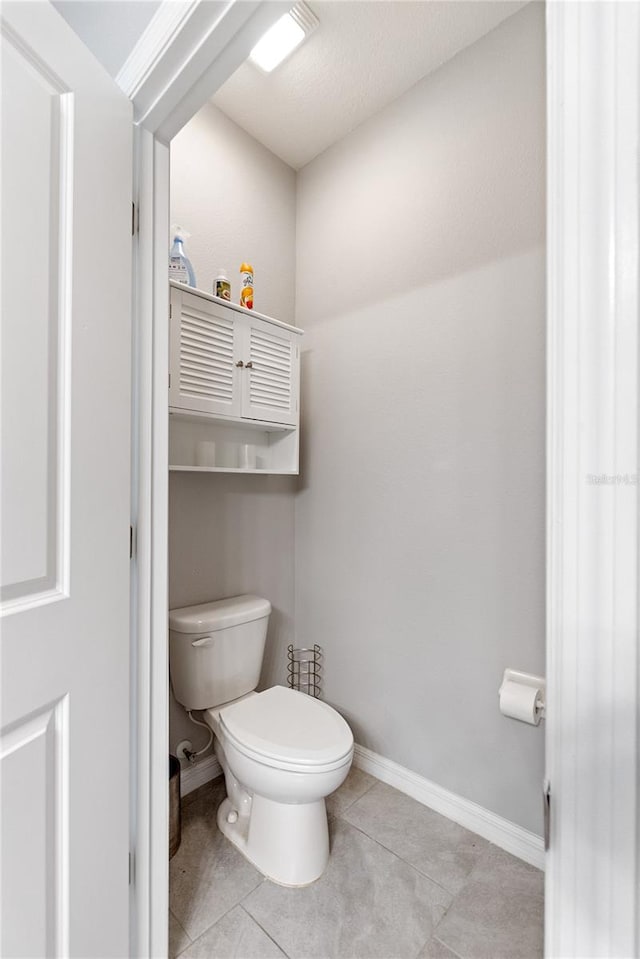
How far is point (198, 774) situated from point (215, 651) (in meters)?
0.54

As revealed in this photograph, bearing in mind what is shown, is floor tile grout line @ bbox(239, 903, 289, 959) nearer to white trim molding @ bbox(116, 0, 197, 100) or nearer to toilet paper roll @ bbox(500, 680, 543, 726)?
toilet paper roll @ bbox(500, 680, 543, 726)

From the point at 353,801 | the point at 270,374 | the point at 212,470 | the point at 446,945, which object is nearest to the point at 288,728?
the point at 353,801

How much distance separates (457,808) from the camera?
1.55 m

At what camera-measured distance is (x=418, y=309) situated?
1.66 m

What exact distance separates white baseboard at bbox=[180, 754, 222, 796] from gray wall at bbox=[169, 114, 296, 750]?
88mm

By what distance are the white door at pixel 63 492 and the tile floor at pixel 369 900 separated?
40 cm

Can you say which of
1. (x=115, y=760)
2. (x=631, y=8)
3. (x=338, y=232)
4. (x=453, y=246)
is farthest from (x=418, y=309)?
(x=115, y=760)

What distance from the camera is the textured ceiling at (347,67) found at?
1403mm

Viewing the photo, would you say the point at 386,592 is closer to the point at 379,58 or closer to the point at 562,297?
the point at 562,297

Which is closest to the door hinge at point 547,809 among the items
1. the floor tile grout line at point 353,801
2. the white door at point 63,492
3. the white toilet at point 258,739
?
the white door at point 63,492

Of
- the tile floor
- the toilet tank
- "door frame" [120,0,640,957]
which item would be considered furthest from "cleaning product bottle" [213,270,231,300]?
the tile floor

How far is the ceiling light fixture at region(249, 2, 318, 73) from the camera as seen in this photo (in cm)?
139

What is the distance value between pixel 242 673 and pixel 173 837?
51cm

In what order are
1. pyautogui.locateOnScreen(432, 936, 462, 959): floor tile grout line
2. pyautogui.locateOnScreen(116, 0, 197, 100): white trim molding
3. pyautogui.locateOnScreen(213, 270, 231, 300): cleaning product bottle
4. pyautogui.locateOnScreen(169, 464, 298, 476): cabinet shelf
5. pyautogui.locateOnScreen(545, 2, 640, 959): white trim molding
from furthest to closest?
pyautogui.locateOnScreen(213, 270, 231, 300): cleaning product bottle < pyautogui.locateOnScreen(169, 464, 298, 476): cabinet shelf < pyautogui.locateOnScreen(432, 936, 462, 959): floor tile grout line < pyautogui.locateOnScreen(116, 0, 197, 100): white trim molding < pyautogui.locateOnScreen(545, 2, 640, 959): white trim molding
